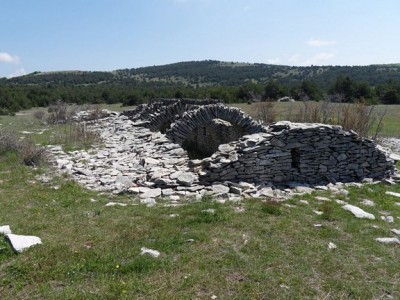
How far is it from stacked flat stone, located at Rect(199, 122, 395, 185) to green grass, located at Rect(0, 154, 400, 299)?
1.43 meters

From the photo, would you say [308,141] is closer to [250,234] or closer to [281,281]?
[250,234]

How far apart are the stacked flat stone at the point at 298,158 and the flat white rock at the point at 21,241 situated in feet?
13.3

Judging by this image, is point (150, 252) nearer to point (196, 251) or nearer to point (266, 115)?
point (196, 251)

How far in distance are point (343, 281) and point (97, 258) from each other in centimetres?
327

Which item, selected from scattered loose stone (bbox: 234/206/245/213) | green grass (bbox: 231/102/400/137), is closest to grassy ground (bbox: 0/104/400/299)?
scattered loose stone (bbox: 234/206/245/213)

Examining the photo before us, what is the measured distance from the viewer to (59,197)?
7.89 meters

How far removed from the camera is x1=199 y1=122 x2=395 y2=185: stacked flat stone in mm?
8898

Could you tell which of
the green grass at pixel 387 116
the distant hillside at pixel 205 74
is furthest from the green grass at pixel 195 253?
the distant hillside at pixel 205 74

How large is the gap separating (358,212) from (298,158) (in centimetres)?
255

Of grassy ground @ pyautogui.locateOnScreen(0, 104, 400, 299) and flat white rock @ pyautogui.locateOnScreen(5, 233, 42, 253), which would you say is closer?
grassy ground @ pyautogui.locateOnScreen(0, 104, 400, 299)

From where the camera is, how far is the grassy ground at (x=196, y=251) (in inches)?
177

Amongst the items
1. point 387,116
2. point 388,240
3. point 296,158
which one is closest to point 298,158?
point 296,158

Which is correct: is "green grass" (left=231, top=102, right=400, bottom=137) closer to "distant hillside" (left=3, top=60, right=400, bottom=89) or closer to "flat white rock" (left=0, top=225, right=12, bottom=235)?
"flat white rock" (left=0, top=225, right=12, bottom=235)

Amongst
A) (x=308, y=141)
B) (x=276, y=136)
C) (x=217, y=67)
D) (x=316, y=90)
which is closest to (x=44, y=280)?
(x=276, y=136)
